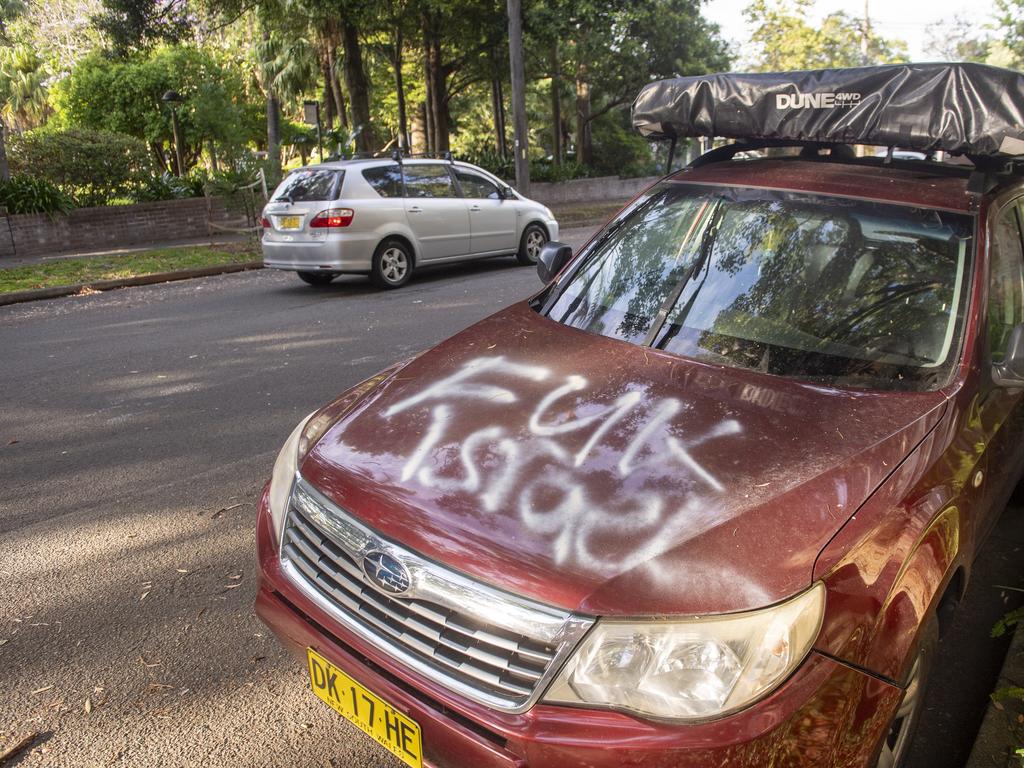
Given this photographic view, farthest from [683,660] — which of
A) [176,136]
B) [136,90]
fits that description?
[136,90]

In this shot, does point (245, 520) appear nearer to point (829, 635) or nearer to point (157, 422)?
point (157, 422)

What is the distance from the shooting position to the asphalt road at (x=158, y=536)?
2756 mm

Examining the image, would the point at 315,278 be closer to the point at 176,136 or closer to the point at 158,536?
the point at 158,536

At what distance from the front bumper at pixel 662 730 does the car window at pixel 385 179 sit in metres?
9.64

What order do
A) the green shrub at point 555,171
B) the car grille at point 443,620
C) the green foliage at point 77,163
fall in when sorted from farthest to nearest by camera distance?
1. the green shrub at point 555,171
2. the green foliage at point 77,163
3. the car grille at point 443,620

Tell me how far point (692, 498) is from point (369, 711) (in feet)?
3.12

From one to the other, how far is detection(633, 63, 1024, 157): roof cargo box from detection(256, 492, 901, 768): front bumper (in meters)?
1.91

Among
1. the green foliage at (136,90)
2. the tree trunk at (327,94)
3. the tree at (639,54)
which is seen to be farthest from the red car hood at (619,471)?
the green foliage at (136,90)

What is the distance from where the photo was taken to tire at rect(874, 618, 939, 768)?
2.18 m

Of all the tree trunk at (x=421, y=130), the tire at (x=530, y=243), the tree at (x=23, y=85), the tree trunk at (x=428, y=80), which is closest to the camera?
the tire at (x=530, y=243)

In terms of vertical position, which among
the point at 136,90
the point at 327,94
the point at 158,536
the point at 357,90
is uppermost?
the point at 136,90

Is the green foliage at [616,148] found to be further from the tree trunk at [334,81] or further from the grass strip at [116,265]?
the grass strip at [116,265]

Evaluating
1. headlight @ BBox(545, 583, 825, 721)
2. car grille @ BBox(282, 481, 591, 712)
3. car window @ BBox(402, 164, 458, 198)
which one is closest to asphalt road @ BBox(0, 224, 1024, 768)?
car grille @ BBox(282, 481, 591, 712)

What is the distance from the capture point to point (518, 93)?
1952 centimetres
